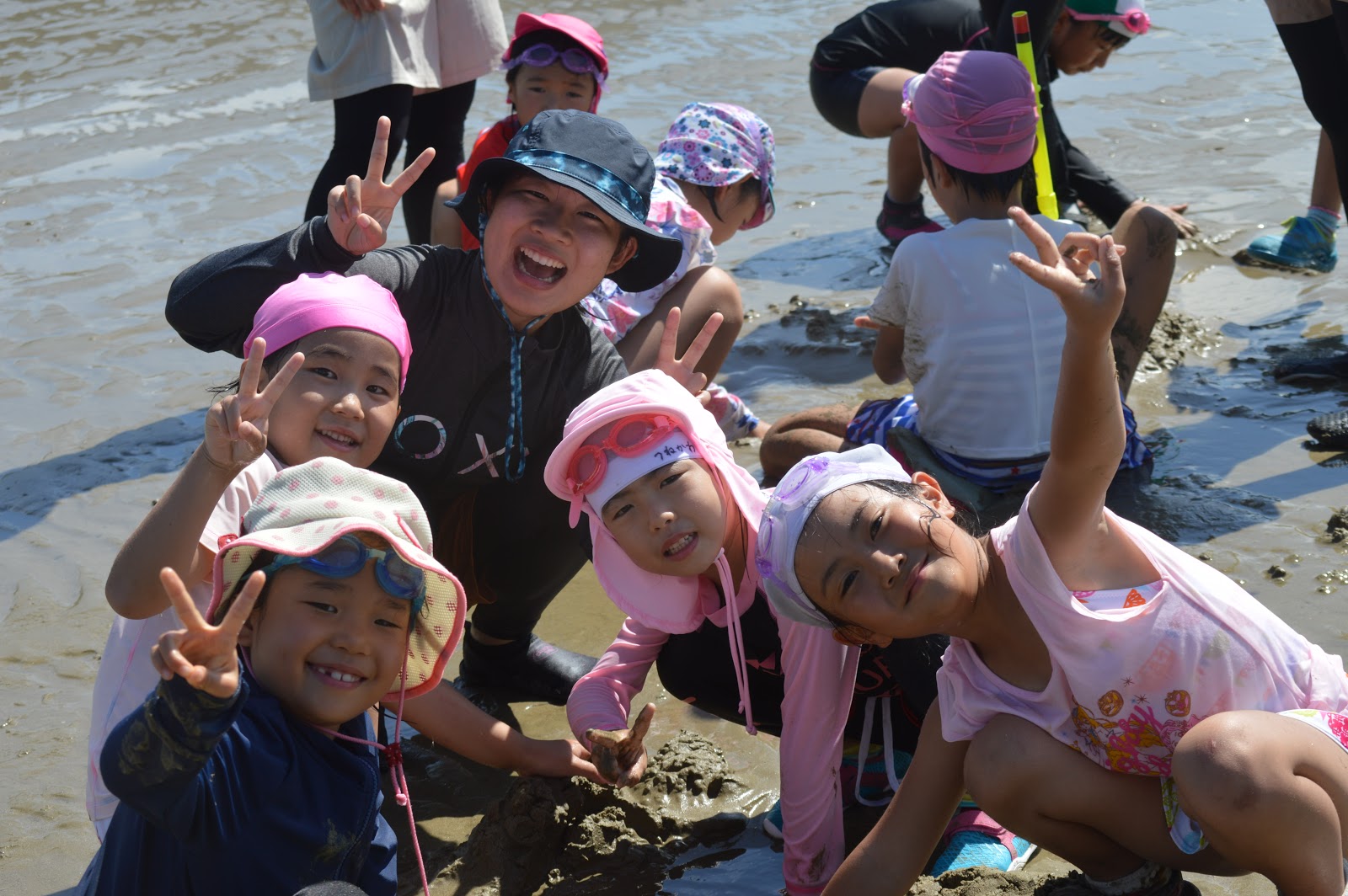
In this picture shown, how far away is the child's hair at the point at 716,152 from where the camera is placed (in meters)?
4.30

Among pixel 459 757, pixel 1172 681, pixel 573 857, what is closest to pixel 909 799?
pixel 1172 681

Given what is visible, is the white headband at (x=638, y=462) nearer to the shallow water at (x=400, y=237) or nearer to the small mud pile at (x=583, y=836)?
the small mud pile at (x=583, y=836)

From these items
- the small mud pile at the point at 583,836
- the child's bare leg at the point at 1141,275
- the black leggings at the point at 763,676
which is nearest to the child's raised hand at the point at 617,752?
the small mud pile at the point at 583,836

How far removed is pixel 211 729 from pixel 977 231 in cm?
237

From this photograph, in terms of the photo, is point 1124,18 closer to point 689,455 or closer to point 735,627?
point 689,455

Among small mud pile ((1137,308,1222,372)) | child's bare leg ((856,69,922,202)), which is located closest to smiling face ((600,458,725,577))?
small mud pile ((1137,308,1222,372))

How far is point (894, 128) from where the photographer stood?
5.85 metres

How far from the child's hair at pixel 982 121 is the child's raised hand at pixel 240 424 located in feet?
6.73

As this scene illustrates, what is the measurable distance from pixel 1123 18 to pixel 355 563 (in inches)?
158

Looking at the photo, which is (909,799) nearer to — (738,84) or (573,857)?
(573,857)

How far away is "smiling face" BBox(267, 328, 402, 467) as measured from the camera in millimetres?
2562

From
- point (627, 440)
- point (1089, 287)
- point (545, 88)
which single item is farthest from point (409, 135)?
point (1089, 287)

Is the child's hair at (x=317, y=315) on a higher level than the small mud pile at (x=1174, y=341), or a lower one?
higher

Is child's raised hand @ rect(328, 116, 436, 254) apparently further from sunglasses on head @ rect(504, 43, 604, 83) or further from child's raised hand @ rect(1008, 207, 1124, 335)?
sunglasses on head @ rect(504, 43, 604, 83)
